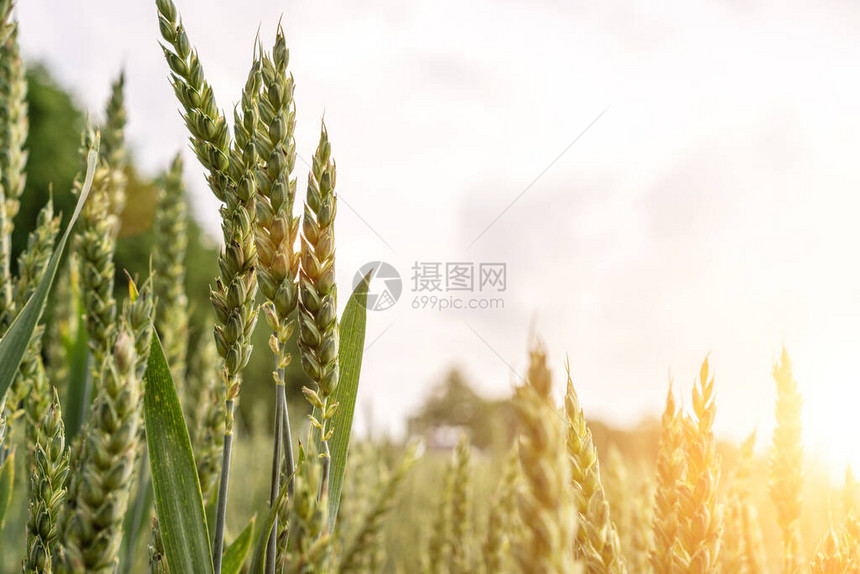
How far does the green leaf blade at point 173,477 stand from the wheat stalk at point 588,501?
0.35 meters

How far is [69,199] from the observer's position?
334 inches

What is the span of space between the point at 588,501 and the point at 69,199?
9566mm

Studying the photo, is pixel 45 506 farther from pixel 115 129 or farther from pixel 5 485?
pixel 115 129

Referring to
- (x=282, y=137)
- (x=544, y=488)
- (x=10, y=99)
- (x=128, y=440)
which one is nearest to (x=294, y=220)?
(x=282, y=137)

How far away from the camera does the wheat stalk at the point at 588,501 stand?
1.72 feet

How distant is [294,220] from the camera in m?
0.59

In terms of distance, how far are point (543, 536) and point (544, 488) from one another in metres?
0.03

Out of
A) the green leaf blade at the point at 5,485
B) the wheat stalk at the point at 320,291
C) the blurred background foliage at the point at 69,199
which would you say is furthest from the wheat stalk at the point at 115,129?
the blurred background foliage at the point at 69,199

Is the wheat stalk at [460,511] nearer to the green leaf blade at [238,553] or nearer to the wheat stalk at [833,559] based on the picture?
the green leaf blade at [238,553]

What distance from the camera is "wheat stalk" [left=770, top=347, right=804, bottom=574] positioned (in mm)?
870

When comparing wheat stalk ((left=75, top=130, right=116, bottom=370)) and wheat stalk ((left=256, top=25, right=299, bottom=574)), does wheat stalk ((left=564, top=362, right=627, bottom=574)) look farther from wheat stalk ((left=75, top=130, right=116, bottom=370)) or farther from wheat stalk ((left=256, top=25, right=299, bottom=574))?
wheat stalk ((left=75, top=130, right=116, bottom=370))

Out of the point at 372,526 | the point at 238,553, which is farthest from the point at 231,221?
the point at 372,526

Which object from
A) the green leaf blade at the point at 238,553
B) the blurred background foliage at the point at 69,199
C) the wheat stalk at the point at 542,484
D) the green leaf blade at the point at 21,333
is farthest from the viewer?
the blurred background foliage at the point at 69,199

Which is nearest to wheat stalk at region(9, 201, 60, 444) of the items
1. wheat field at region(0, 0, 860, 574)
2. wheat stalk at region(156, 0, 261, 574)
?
wheat field at region(0, 0, 860, 574)
